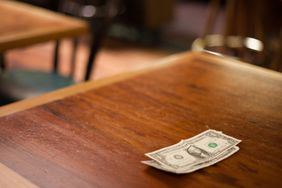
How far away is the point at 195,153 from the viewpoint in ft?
2.85

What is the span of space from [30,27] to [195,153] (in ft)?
3.52

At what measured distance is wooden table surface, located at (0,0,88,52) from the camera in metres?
1.58

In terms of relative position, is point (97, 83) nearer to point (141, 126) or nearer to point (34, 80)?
point (141, 126)

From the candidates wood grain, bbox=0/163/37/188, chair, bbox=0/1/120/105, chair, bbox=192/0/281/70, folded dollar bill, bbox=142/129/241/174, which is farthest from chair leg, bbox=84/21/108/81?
wood grain, bbox=0/163/37/188

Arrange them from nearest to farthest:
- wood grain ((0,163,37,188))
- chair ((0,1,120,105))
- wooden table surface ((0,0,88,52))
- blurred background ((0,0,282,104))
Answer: wood grain ((0,163,37,188)) → wooden table surface ((0,0,88,52)) → chair ((0,1,120,105)) → blurred background ((0,0,282,104))

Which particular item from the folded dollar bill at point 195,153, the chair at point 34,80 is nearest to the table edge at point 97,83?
the folded dollar bill at point 195,153

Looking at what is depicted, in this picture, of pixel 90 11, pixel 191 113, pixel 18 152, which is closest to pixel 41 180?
pixel 18 152

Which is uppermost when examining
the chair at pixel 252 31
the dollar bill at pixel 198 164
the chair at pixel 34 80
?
the chair at pixel 252 31

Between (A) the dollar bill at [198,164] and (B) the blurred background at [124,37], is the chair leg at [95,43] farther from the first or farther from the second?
(A) the dollar bill at [198,164]

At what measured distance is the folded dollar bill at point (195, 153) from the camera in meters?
0.82

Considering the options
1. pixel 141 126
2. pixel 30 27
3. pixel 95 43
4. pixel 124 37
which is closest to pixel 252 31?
pixel 95 43

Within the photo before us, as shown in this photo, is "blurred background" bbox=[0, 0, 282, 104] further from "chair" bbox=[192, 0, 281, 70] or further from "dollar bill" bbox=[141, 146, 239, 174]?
"dollar bill" bbox=[141, 146, 239, 174]

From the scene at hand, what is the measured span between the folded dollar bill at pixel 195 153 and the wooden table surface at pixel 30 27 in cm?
88

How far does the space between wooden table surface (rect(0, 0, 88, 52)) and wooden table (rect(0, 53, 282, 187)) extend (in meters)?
0.52
